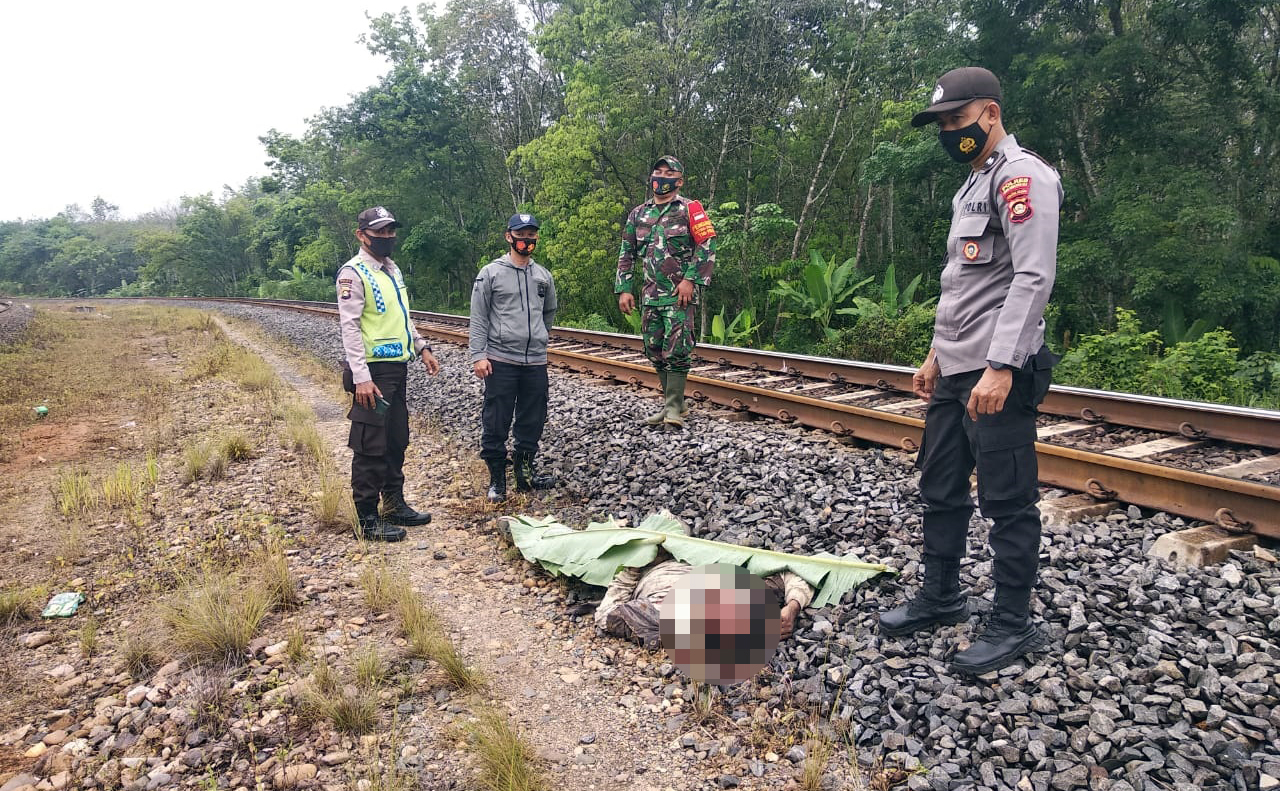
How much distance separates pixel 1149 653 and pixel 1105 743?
0.50 metres

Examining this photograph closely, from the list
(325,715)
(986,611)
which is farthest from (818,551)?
(325,715)

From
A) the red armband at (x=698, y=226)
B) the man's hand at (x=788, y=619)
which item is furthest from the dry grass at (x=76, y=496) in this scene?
the man's hand at (x=788, y=619)

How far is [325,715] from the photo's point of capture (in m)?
2.84

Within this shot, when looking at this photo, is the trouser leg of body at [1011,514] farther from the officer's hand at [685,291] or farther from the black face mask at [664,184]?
the black face mask at [664,184]

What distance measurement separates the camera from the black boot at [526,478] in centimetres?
545

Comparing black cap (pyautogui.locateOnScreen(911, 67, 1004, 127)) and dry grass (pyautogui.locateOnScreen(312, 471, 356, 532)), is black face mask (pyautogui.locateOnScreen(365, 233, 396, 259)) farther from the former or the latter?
black cap (pyautogui.locateOnScreen(911, 67, 1004, 127))

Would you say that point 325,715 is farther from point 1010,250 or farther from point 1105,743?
point 1010,250

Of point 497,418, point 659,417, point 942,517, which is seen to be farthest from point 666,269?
point 942,517

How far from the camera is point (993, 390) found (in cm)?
245

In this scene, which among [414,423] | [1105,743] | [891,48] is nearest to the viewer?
[1105,743]

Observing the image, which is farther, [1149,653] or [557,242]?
[557,242]

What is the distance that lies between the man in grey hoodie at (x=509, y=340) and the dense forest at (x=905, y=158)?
7193 millimetres

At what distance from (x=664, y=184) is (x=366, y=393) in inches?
111

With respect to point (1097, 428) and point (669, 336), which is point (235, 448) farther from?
point (1097, 428)
